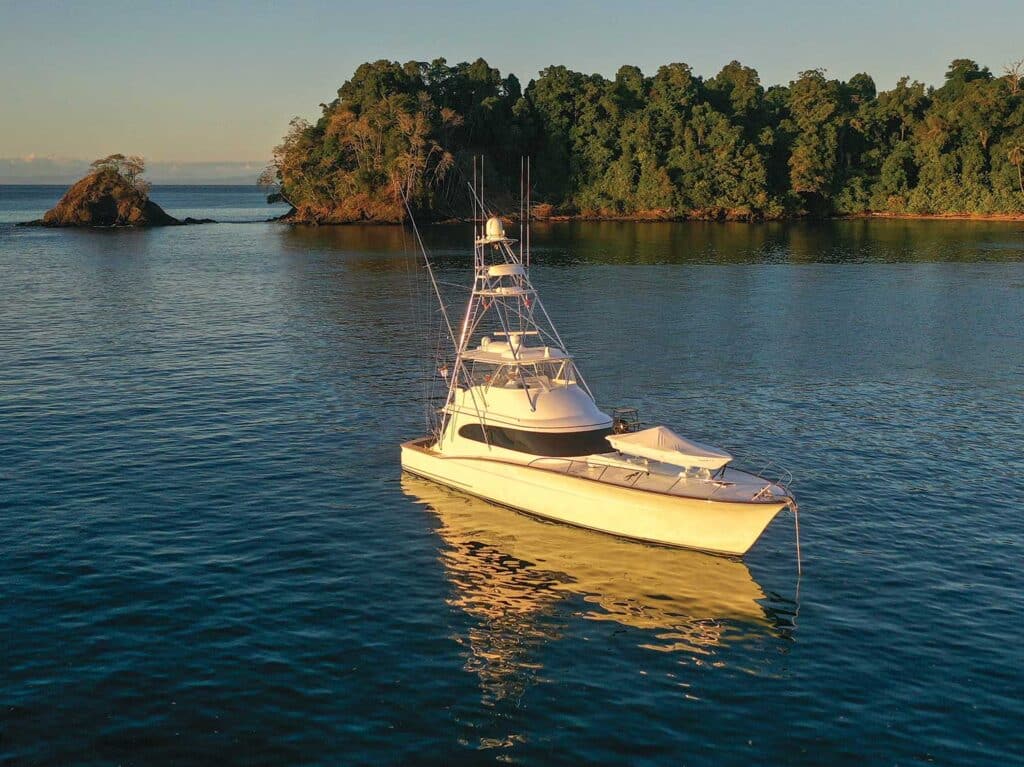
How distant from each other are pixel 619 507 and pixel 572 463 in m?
2.74

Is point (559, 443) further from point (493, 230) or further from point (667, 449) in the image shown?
point (493, 230)

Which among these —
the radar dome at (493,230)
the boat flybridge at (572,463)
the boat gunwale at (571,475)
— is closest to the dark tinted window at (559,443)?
the boat flybridge at (572,463)

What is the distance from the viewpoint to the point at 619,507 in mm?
30547

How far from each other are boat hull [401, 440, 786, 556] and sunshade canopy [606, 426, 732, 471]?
123cm

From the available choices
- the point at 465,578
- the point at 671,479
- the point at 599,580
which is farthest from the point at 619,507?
the point at 465,578

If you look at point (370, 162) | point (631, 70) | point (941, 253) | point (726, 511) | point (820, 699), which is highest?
point (631, 70)

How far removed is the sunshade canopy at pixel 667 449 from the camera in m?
29.4

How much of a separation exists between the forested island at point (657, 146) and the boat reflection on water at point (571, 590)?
13028 cm

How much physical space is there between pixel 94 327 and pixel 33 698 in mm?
53073

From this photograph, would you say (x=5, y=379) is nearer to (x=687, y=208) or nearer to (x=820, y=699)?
(x=820, y=699)

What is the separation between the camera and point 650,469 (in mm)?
31625

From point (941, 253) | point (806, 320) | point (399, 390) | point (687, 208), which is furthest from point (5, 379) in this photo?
point (687, 208)

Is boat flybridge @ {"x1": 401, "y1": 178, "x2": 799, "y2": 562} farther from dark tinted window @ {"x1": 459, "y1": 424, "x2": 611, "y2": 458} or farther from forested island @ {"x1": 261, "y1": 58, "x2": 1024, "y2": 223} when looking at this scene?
forested island @ {"x1": 261, "y1": 58, "x2": 1024, "y2": 223}

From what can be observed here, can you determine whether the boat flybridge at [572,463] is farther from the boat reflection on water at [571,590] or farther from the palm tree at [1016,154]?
the palm tree at [1016,154]
